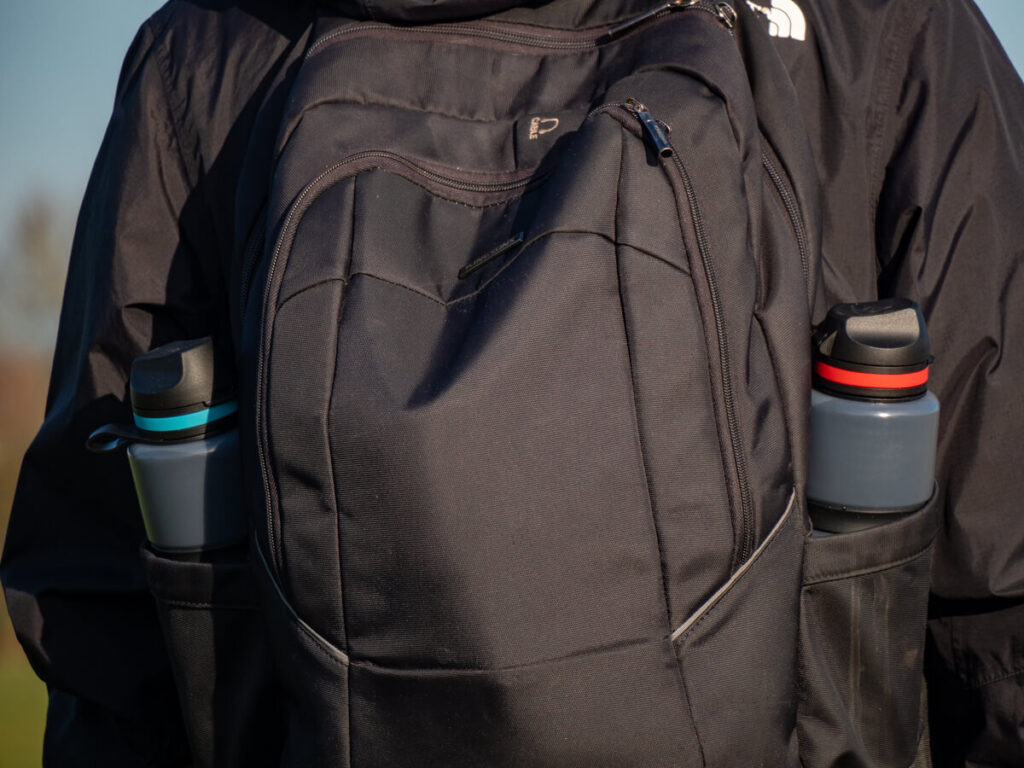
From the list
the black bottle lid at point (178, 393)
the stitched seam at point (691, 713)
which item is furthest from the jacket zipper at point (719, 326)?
the black bottle lid at point (178, 393)

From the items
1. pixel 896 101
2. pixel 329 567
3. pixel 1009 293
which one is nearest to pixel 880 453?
pixel 1009 293

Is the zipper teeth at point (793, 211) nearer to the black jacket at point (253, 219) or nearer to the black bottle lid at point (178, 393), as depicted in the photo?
the black jacket at point (253, 219)

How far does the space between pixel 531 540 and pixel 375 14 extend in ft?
1.91

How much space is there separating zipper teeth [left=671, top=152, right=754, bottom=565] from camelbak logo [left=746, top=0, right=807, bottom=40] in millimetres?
370

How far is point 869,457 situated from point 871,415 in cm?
4

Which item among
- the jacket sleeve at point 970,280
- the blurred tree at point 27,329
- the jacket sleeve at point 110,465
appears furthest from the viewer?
the blurred tree at point 27,329

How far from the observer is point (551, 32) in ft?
3.62

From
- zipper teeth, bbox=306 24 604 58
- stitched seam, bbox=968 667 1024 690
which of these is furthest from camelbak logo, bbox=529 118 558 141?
stitched seam, bbox=968 667 1024 690

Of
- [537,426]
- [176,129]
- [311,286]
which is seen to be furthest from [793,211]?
[176,129]

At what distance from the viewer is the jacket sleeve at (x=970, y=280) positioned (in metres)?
1.15

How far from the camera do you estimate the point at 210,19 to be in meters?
1.29

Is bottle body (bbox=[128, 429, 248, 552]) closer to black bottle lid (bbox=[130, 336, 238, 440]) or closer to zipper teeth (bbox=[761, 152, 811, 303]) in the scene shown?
black bottle lid (bbox=[130, 336, 238, 440])

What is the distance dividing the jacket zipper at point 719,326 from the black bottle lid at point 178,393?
476mm

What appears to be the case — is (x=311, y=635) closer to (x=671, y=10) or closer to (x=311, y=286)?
(x=311, y=286)
